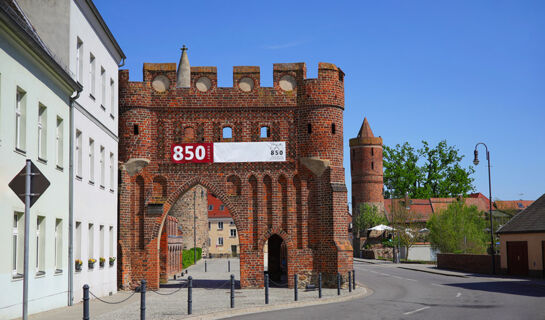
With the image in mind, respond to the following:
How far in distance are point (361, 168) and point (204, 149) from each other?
227ft

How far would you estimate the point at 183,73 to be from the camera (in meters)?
31.9

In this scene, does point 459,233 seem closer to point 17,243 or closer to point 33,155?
point 33,155

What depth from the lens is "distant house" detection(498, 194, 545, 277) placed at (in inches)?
1455

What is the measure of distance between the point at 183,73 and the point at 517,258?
22.2m

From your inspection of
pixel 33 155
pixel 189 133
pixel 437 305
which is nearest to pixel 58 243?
pixel 33 155

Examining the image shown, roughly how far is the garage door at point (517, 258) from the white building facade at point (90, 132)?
23125 millimetres

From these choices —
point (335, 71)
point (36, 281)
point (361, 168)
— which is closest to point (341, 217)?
point (335, 71)

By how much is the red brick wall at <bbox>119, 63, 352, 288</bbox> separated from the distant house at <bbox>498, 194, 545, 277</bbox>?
13.2 meters

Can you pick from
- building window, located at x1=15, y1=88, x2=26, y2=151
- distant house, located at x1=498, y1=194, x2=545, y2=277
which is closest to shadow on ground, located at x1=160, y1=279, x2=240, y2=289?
building window, located at x1=15, y1=88, x2=26, y2=151

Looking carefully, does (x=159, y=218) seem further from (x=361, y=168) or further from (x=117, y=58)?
(x=361, y=168)

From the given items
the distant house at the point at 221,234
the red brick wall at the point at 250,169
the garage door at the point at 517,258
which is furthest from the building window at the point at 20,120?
the distant house at the point at 221,234

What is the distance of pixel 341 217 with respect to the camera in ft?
99.6

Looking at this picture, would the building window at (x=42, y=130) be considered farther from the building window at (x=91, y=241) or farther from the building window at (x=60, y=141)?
the building window at (x=91, y=241)

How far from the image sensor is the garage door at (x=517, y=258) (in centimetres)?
3859
